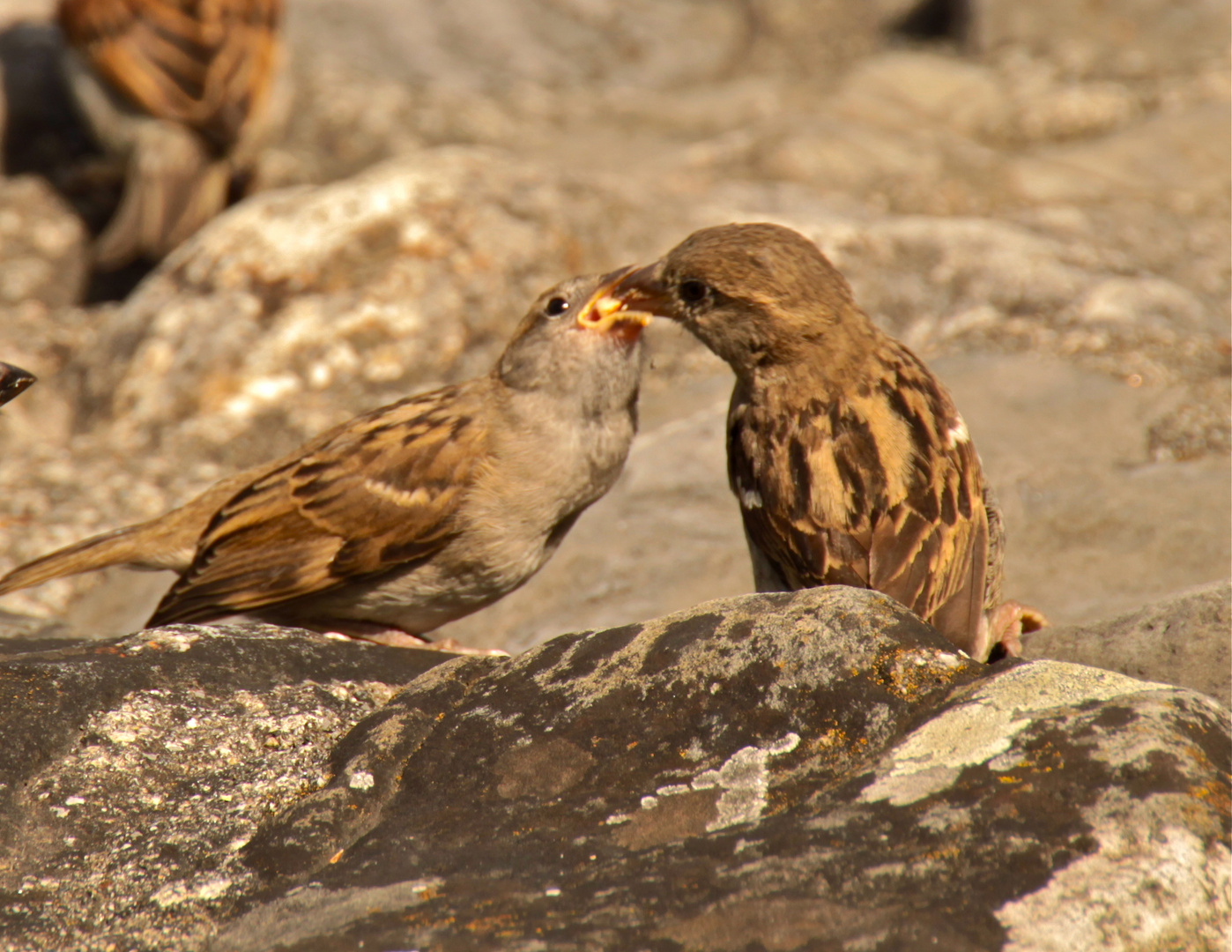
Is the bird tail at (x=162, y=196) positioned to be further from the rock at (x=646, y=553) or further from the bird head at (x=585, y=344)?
the bird head at (x=585, y=344)

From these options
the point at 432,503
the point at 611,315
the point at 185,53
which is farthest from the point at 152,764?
the point at 185,53

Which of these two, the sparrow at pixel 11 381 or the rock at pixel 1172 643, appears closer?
the rock at pixel 1172 643

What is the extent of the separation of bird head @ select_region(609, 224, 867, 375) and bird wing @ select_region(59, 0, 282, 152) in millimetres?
5570

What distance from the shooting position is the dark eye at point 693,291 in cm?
403

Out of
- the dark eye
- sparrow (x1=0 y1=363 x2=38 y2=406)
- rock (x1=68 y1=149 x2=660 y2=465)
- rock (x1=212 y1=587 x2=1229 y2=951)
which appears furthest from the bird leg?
rock (x1=68 y1=149 x2=660 y2=465)

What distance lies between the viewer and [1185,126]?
8.50 metres

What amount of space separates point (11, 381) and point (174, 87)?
601cm

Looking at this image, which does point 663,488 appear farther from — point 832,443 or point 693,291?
point 832,443

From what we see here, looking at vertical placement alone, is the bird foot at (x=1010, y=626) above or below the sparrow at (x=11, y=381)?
below

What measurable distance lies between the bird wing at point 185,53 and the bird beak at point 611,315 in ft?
16.8

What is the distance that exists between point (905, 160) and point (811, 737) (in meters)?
6.47

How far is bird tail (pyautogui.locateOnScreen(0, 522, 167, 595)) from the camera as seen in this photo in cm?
439

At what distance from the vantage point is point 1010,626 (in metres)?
3.80

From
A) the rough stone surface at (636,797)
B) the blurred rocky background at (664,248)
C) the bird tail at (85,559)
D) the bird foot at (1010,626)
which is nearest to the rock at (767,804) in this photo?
the rough stone surface at (636,797)
